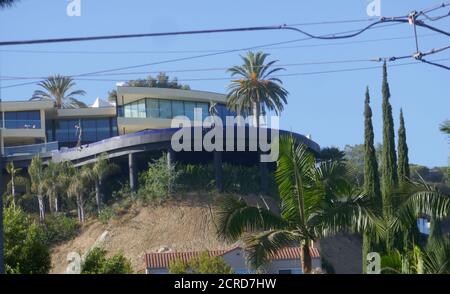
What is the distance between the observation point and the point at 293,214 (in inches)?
714

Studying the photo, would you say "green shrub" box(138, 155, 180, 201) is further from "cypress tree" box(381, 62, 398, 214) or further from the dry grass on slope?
"cypress tree" box(381, 62, 398, 214)

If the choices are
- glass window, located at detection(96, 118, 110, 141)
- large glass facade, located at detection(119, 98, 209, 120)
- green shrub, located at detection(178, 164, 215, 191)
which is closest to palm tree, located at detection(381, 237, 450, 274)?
green shrub, located at detection(178, 164, 215, 191)

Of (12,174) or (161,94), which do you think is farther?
(161,94)

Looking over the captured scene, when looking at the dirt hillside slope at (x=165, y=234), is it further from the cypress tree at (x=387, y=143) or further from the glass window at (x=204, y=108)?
the cypress tree at (x=387, y=143)

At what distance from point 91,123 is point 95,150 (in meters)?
13.1

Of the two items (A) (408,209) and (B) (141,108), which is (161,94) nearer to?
(B) (141,108)

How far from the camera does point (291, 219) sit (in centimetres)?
1814

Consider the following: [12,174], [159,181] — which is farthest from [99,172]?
[12,174]

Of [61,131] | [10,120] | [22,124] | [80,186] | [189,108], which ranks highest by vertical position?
[189,108]

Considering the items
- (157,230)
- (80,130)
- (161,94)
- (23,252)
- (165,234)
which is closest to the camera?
(23,252)

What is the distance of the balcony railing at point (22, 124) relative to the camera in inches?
2640

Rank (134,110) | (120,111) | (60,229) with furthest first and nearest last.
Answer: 1. (120,111)
2. (134,110)
3. (60,229)

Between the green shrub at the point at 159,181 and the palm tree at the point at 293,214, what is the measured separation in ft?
122

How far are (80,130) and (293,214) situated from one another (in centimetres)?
5329
